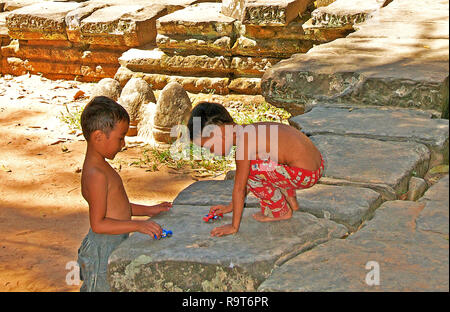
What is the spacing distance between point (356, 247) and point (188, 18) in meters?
4.56

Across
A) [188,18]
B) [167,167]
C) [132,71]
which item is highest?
[188,18]

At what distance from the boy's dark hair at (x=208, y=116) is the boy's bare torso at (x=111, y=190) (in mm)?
426

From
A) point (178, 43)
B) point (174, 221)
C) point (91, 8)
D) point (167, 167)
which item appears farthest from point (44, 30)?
point (174, 221)

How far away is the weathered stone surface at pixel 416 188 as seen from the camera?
2588 mm

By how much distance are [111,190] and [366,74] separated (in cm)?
162

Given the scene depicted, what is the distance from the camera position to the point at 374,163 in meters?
2.70

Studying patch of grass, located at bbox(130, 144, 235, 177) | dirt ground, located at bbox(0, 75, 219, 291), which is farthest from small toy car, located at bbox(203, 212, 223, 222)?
patch of grass, located at bbox(130, 144, 235, 177)

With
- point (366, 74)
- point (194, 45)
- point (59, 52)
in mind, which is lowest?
point (59, 52)

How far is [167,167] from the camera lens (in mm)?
4957

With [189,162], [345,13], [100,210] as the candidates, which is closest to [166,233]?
[100,210]

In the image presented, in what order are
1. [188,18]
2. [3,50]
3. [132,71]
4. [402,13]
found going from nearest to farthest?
1. [402,13]
2. [188,18]
3. [132,71]
4. [3,50]

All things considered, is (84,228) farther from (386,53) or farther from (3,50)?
(3,50)

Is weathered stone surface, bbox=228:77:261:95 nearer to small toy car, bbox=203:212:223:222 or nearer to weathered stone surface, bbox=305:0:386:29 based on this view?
weathered stone surface, bbox=305:0:386:29

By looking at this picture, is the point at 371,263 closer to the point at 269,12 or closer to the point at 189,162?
the point at 189,162
